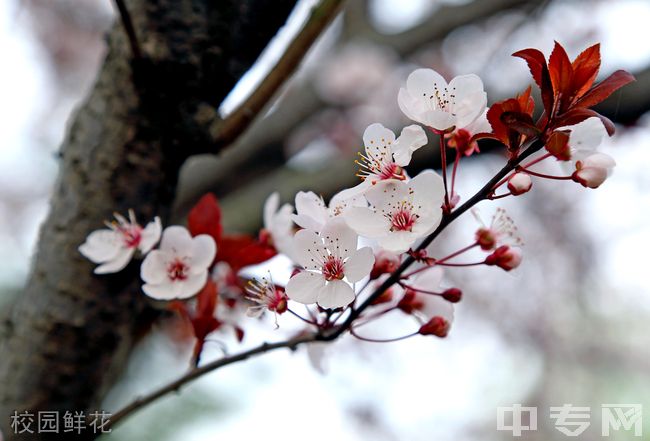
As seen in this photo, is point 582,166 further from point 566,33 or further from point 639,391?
point 639,391

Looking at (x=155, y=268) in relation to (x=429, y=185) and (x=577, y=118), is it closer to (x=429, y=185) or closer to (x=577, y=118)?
(x=429, y=185)

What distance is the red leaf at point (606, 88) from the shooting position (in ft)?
1.51

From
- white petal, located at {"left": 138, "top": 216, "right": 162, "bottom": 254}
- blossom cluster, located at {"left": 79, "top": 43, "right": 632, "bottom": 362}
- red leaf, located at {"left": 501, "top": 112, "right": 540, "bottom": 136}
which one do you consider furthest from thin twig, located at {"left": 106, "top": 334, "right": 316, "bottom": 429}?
red leaf, located at {"left": 501, "top": 112, "right": 540, "bottom": 136}

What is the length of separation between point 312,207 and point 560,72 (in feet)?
0.71

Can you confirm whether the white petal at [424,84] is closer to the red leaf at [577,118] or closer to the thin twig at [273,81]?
the red leaf at [577,118]

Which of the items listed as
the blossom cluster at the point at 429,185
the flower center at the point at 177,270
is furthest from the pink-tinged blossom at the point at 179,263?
the blossom cluster at the point at 429,185

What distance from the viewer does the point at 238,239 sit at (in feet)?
2.37

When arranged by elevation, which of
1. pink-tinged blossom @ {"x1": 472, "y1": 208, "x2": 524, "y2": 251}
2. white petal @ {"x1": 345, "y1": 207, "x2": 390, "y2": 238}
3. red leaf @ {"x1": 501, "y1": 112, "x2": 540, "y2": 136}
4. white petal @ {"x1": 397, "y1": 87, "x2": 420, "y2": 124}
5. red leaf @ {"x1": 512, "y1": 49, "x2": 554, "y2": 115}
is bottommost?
pink-tinged blossom @ {"x1": 472, "y1": 208, "x2": 524, "y2": 251}

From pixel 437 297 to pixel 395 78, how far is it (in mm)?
2731

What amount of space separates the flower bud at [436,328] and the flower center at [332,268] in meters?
0.11

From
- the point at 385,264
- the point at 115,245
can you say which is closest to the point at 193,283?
the point at 115,245

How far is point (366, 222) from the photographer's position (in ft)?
1.60

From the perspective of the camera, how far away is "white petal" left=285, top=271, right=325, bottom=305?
19.6 inches

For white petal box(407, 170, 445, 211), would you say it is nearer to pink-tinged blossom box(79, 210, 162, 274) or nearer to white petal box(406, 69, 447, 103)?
white petal box(406, 69, 447, 103)
